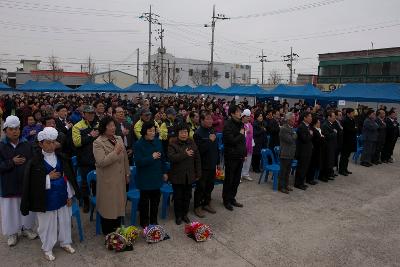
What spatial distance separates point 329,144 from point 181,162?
4868 mm

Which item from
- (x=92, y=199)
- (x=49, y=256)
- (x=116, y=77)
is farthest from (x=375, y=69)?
(x=116, y=77)

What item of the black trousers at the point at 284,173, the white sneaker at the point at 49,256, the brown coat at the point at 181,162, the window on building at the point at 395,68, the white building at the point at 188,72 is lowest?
the white sneaker at the point at 49,256

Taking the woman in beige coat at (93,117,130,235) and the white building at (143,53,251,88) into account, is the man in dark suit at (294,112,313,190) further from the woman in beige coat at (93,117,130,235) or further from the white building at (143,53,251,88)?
the white building at (143,53,251,88)

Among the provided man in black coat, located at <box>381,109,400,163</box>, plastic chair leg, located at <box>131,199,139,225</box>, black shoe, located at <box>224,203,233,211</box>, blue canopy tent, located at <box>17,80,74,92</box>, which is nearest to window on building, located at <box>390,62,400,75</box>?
man in black coat, located at <box>381,109,400,163</box>

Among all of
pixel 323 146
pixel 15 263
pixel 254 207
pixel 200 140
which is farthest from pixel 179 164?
pixel 323 146

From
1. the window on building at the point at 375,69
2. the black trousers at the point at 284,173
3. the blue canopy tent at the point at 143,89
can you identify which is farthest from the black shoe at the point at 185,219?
the window on building at the point at 375,69

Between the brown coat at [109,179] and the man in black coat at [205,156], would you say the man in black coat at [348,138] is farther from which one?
the brown coat at [109,179]

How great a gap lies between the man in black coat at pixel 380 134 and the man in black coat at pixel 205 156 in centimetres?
739

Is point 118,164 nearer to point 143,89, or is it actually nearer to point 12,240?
point 12,240

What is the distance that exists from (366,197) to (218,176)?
11.8 ft

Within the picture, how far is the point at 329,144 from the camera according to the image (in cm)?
837

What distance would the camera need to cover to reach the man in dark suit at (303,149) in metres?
7.43

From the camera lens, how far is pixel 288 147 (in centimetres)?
710

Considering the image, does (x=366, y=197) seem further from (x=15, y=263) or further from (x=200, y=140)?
(x=15, y=263)
